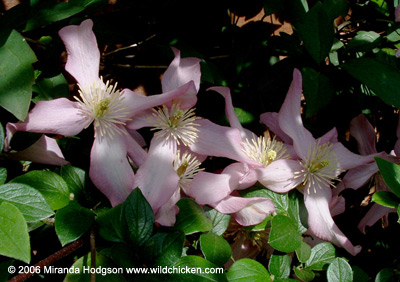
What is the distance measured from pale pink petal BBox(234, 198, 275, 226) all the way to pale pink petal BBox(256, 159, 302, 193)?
66mm

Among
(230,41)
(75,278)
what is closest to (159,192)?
(75,278)

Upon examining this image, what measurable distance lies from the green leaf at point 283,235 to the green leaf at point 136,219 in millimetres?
263

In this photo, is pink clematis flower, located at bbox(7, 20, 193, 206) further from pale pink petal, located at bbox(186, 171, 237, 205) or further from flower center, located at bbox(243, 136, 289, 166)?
flower center, located at bbox(243, 136, 289, 166)

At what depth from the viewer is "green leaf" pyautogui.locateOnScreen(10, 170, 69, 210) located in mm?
644

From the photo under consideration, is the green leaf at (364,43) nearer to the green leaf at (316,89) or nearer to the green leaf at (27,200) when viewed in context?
the green leaf at (316,89)

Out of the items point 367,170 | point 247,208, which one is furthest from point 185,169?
point 367,170

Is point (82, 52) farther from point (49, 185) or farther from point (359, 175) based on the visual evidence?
point (359, 175)

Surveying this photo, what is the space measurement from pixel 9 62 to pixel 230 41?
79 centimetres

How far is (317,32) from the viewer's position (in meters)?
0.97

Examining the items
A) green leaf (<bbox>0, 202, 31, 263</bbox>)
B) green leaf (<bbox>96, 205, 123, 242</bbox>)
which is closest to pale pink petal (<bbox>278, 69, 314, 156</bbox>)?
green leaf (<bbox>96, 205, 123, 242</bbox>)

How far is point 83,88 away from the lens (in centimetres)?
74

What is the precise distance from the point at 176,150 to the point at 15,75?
0.34 m

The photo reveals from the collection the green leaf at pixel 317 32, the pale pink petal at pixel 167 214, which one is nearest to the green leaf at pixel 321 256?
the pale pink petal at pixel 167 214

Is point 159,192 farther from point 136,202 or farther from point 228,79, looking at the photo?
point 228,79
